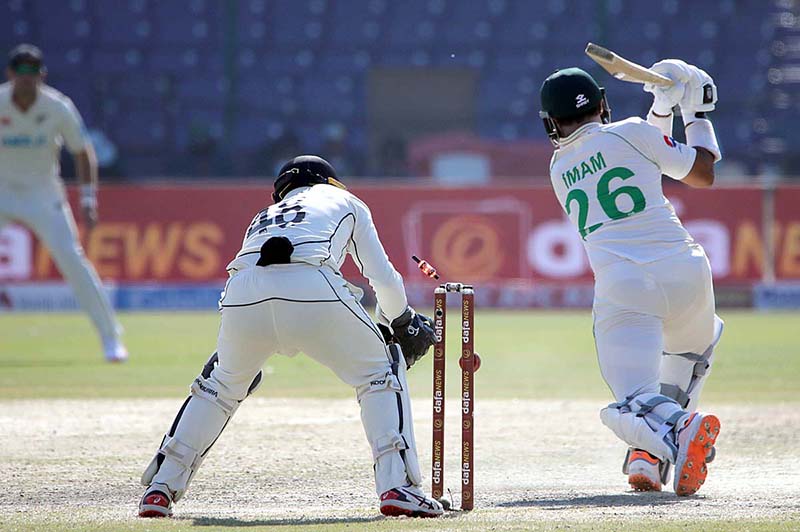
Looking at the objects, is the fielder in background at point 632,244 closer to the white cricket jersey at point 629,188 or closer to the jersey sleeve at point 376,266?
the white cricket jersey at point 629,188

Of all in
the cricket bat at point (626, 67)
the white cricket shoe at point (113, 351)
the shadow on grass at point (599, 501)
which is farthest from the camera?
the white cricket shoe at point (113, 351)

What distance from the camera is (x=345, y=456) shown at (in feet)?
22.8

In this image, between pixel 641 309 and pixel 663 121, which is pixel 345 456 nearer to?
pixel 641 309

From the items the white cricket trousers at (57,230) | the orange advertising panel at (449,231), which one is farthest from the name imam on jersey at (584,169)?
the orange advertising panel at (449,231)

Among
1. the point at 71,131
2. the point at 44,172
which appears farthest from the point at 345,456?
the point at 44,172

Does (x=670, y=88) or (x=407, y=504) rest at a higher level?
(x=670, y=88)

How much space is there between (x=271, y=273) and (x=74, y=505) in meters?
1.36

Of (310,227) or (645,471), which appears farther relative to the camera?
(645,471)

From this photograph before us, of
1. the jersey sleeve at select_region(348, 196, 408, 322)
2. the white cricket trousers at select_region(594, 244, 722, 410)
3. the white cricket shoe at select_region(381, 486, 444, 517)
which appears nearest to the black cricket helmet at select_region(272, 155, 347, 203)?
the jersey sleeve at select_region(348, 196, 408, 322)

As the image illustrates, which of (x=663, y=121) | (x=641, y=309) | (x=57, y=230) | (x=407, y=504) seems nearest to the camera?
(x=407, y=504)

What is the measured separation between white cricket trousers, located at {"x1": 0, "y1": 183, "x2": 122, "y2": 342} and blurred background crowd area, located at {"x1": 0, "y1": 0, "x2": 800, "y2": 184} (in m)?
→ 10.1

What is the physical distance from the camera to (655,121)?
20.5 feet

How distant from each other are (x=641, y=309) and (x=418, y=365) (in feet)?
23.3

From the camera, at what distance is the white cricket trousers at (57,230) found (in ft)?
37.7
